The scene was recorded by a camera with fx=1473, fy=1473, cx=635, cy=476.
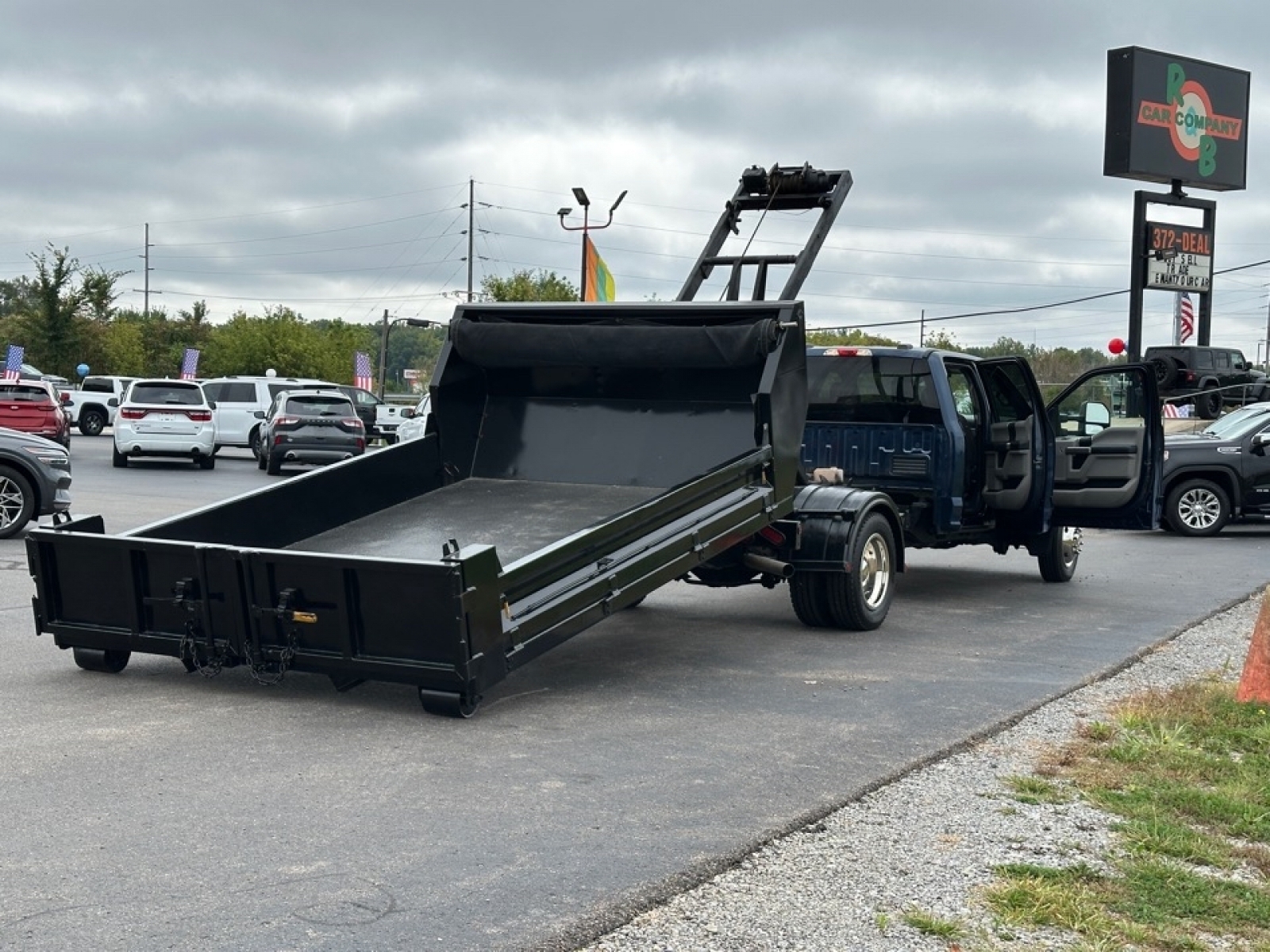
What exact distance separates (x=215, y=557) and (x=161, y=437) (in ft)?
72.0

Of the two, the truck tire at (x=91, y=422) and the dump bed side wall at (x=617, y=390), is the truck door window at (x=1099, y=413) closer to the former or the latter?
the dump bed side wall at (x=617, y=390)

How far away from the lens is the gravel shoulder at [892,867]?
4.27 m

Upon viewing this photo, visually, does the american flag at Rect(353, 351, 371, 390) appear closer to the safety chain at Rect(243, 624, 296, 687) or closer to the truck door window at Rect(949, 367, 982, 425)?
the truck door window at Rect(949, 367, 982, 425)

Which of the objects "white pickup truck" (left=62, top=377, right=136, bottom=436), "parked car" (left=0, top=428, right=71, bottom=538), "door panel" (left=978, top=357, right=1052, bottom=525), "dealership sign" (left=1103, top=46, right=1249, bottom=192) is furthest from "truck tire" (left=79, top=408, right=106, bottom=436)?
"door panel" (left=978, top=357, right=1052, bottom=525)

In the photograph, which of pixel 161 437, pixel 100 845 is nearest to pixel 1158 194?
pixel 161 437

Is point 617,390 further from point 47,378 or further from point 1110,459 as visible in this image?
point 47,378

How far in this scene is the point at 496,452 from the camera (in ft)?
34.0

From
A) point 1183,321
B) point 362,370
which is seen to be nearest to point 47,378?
point 362,370

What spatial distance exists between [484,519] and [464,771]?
122 inches

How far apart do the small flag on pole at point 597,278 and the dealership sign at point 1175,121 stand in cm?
1217

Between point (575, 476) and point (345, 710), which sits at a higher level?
point (575, 476)

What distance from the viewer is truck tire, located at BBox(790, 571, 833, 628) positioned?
9.86m

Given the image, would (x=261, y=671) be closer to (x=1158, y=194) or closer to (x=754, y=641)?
(x=754, y=641)

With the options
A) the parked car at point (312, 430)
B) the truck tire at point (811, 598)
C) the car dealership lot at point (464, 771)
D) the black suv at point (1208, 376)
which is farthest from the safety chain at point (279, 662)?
the black suv at point (1208, 376)
